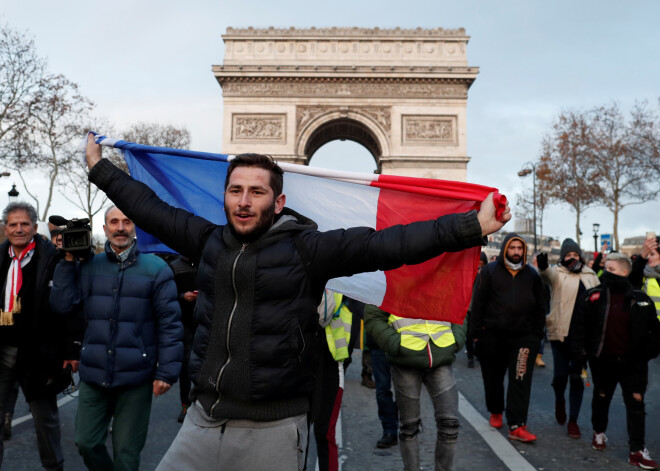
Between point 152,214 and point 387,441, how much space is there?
3.34 metres

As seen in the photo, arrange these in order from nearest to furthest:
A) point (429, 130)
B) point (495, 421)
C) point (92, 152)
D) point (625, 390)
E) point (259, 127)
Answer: point (92, 152) < point (625, 390) < point (495, 421) < point (429, 130) < point (259, 127)

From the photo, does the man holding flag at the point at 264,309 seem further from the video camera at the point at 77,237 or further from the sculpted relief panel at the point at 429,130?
the sculpted relief panel at the point at 429,130

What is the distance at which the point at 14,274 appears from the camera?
13.2 feet

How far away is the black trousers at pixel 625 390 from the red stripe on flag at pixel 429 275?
3007 millimetres

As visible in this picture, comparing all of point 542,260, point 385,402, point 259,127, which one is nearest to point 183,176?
point 385,402

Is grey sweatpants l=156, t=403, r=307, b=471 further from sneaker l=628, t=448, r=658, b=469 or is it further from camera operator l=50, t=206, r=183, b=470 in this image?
sneaker l=628, t=448, r=658, b=469

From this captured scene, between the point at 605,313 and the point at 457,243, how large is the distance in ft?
12.1

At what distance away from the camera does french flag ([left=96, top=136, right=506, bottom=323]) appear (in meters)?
2.68

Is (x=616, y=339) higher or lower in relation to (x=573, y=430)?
higher

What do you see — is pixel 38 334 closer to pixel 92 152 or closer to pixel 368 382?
pixel 92 152

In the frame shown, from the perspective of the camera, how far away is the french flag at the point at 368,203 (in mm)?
2676

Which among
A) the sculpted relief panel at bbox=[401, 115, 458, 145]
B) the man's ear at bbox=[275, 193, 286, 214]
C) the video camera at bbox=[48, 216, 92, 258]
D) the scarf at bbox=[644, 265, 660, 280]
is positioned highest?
the sculpted relief panel at bbox=[401, 115, 458, 145]

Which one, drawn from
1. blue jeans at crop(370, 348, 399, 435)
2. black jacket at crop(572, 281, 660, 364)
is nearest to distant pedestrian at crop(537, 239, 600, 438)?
black jacket at crop(572, 281, 660, 364)

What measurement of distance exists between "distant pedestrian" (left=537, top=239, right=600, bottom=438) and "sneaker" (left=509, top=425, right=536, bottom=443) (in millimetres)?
460
